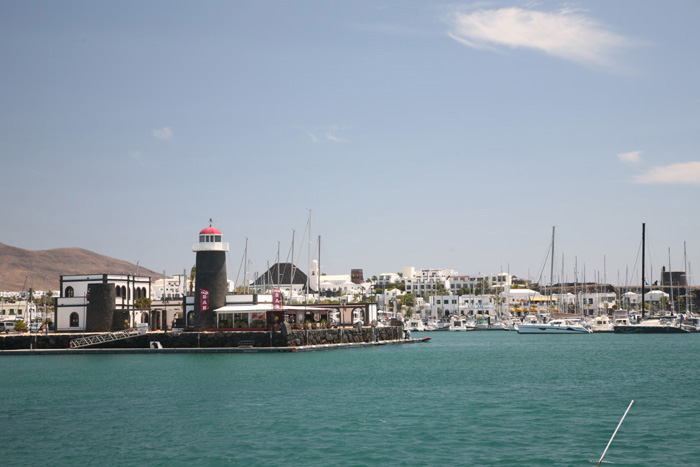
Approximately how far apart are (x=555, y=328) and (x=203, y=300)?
73.7 m

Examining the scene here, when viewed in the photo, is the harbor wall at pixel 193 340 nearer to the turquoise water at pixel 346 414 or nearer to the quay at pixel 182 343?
the quay at pixel 182 343

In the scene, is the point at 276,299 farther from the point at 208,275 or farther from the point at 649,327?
the point at 649,327

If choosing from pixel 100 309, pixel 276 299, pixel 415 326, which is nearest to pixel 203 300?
pixel 276 299

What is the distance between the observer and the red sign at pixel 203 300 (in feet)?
260

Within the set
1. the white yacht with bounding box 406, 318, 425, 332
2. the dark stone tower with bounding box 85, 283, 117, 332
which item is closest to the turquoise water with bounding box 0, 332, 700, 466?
the dark stone tower with bounding box 85, 283, 117, 332

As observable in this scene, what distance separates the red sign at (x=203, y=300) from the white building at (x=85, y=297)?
10645mm

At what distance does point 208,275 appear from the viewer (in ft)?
262

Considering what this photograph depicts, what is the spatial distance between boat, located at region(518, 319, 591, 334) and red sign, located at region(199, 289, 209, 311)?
235 ft

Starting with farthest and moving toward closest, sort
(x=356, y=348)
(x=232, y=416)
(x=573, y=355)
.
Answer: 1. (x=356, y=348)
2. (x=573, y=355)
3. (x=232, y=416)

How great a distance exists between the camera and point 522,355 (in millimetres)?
77312

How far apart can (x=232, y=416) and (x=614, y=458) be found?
57.5 ft

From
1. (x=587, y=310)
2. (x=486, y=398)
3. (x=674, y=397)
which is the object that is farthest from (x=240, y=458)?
(x=587, y=310)

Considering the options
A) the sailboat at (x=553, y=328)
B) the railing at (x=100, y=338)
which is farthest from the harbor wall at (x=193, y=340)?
the sailboat at (x=553, y=328)

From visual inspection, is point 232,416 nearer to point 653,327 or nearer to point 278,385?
point 278,385
